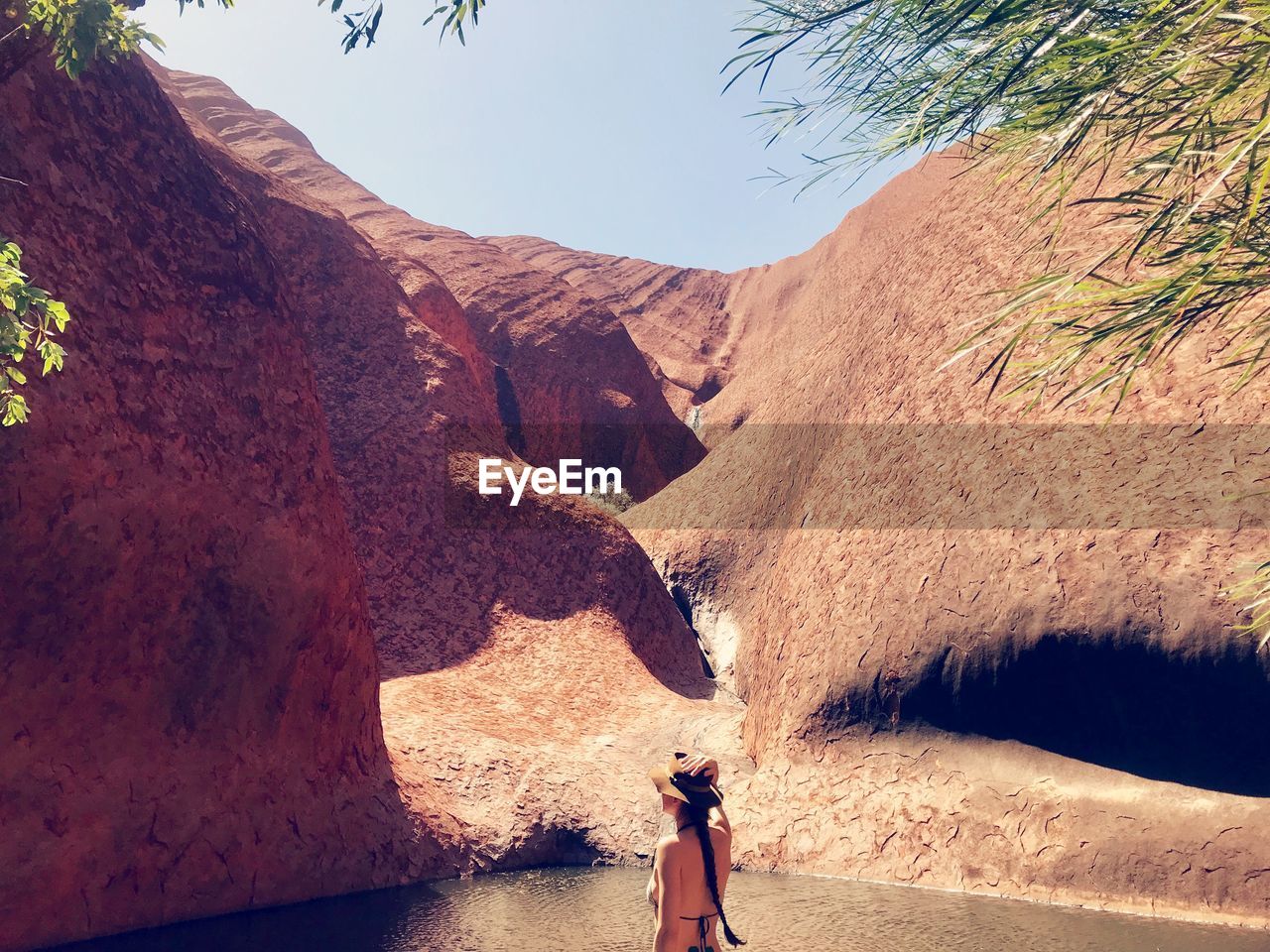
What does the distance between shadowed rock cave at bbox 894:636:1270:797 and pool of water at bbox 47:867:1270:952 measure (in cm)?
205

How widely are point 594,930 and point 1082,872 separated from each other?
5.64 meters

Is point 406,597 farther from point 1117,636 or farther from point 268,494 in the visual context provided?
point 1117,636

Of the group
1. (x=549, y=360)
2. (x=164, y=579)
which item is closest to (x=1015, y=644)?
(x=164, y=579)

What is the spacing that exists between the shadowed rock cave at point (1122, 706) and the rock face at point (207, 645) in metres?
4.90

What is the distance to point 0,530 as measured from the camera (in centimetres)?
794

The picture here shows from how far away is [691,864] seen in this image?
12.9 ft

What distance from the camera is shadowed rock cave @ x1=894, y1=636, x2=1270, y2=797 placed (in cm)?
1021

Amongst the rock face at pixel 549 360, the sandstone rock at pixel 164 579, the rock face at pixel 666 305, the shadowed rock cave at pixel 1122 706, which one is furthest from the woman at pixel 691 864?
the rock face at pixel 666 305

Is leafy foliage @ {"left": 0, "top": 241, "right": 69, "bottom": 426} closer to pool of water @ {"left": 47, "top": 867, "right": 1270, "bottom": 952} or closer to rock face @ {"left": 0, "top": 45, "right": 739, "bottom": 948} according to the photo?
rock face @ {"left": 0, "top": 45, "right": 739, "bottom": 948}

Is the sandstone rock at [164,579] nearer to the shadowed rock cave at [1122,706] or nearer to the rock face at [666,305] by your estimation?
the shadowed rock cave at [1122,706]

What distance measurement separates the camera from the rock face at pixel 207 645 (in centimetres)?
834

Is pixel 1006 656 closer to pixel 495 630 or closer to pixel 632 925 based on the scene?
pixel 632 925

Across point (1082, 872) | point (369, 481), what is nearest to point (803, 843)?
point (1082, 872)

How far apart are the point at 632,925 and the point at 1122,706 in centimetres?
655
